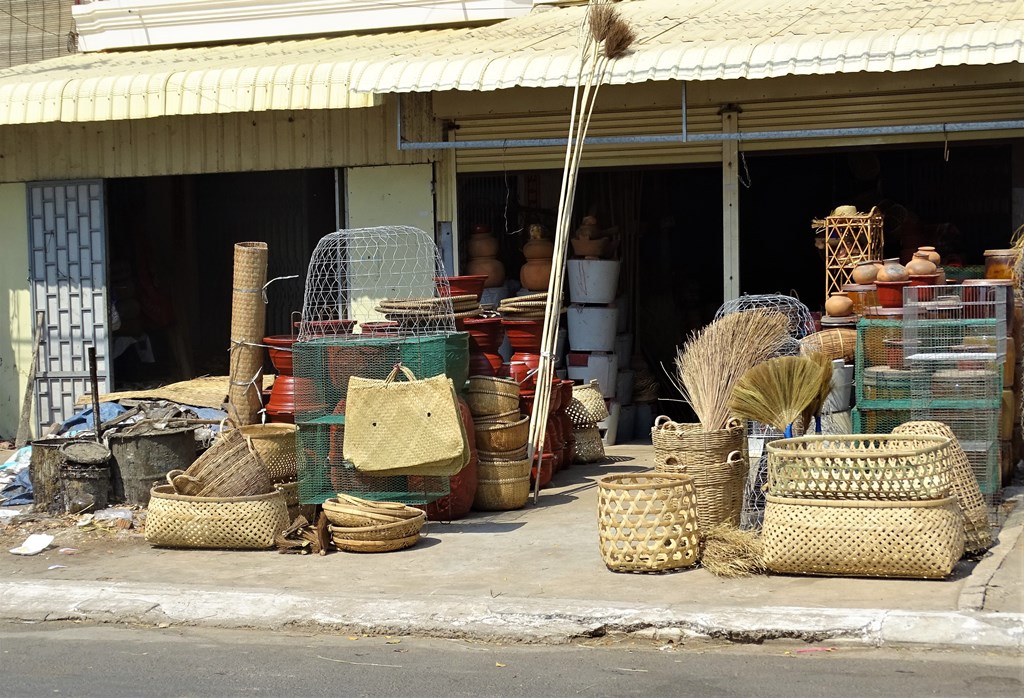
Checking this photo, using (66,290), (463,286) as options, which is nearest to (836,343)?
(463,286)

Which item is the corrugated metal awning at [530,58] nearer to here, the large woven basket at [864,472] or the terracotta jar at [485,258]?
the terracotta jar at [485,258]

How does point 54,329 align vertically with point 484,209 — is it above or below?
below

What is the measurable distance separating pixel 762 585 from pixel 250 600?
2723 millimetres

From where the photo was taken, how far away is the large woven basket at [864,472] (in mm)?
6637

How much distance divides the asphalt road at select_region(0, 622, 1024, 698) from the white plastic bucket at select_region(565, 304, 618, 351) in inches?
240

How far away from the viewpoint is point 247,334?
10.4 m

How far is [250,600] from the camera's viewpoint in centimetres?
678

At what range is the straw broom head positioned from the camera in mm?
7707

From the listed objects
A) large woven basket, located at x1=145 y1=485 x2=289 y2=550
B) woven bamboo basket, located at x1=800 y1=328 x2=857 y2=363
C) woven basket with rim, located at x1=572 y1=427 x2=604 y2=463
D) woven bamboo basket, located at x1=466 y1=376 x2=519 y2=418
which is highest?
woven bamboo basket, located at x1=800 y1=328 x2=857 y2=363

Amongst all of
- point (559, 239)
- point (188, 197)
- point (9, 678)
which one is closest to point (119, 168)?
point (188, 197)

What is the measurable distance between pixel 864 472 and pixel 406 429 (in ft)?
9.52

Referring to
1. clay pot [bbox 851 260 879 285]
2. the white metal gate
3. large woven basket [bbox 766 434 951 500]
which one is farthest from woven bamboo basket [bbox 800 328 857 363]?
the white metal gate

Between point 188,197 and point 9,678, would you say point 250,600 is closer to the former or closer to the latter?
point 9,678

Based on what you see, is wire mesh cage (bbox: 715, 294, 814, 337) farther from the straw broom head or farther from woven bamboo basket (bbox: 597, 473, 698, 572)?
woven bamboo basket (bbox: 597, 473, 698, 572)
